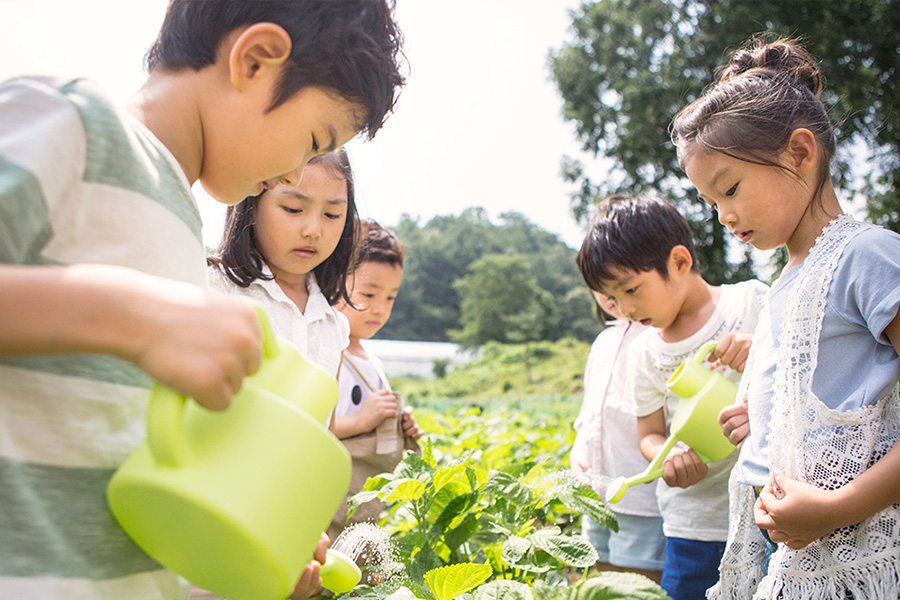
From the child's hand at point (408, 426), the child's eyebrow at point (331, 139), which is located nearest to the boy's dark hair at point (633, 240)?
the child's hand at point (408, 426)

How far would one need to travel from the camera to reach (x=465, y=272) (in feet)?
155

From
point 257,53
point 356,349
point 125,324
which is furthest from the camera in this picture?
point 356,349

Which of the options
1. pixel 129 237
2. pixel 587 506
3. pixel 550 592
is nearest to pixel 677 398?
pixel 587 506

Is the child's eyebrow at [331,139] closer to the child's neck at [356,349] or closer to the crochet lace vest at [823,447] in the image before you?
the crochet lace vest at [823,447]

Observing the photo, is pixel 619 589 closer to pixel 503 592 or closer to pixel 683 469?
pixel 503 592

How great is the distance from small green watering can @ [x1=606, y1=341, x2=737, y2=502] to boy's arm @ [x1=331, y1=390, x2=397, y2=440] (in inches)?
25.1

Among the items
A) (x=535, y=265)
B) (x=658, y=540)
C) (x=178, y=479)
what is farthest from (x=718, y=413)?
(x=535, y=265)

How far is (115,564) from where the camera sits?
2.08ft

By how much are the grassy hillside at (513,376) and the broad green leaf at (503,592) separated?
1793 cm

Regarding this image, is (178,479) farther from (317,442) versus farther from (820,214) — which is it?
(820,214)

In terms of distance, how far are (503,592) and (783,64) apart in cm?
119

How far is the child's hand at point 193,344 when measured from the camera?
513mm

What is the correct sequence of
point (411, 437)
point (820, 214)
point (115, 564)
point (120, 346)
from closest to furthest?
point (120, 346) < point (115, 564) < point (820, 214) < point (411, 437)

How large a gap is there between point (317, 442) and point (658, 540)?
169 cm
